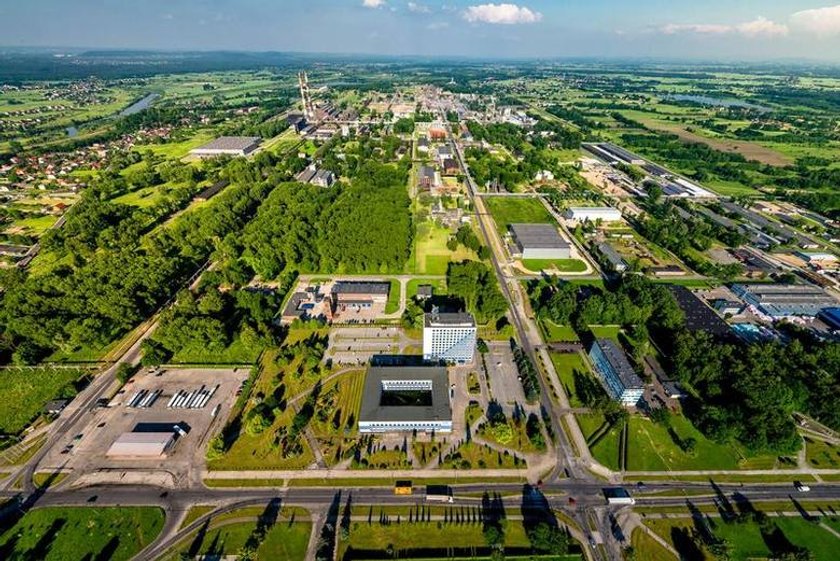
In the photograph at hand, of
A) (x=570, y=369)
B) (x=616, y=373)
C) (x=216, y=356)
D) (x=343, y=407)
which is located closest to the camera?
(x=343, y=407)

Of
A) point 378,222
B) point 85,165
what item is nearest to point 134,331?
point 378,222

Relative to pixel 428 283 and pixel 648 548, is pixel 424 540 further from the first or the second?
pixel 428 283

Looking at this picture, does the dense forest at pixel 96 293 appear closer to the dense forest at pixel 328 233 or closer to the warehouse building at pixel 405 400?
the dense forest at pixel 328 233

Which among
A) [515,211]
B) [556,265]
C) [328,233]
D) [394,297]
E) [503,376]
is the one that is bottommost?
[503,376]

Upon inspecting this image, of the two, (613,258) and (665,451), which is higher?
(613,258)

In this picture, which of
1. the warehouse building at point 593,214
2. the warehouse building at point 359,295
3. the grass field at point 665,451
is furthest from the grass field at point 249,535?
the warehouse building at point 593,214

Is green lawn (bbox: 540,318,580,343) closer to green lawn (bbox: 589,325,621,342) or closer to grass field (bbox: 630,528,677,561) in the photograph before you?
green lawn (bbox: 589,325,621,342)

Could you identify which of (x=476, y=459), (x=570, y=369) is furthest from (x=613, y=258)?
(x=476, y=459)
